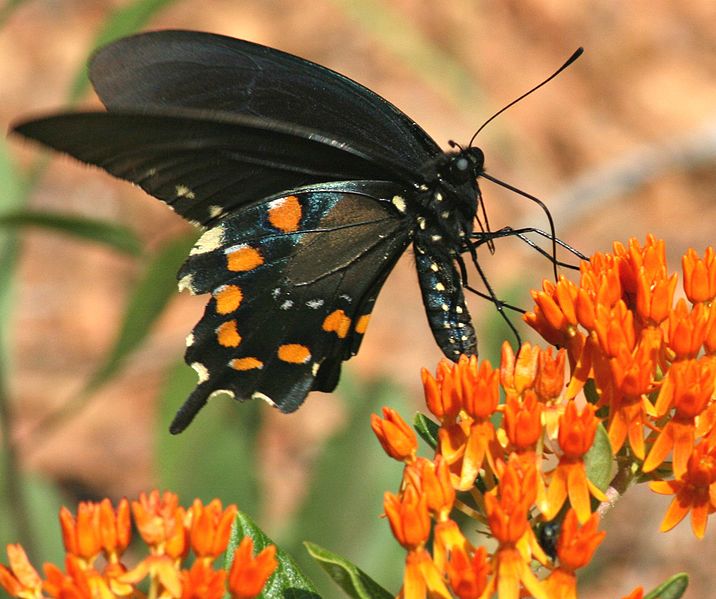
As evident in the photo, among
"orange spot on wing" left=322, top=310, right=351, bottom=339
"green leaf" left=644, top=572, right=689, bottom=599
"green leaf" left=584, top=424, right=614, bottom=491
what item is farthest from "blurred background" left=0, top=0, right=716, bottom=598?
"green leaf" left=644, top=572, right=689, bottom=599

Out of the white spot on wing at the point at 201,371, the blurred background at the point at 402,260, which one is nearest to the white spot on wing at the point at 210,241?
the white spot on wing at the point at 201,371

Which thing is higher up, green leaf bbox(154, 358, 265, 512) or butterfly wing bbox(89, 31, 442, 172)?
butterfly wing bbox(89, 31, 442, 172)

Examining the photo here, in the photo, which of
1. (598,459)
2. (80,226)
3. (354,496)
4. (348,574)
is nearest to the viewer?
(348,574)

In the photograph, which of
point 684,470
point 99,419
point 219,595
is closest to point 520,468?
point 684,470

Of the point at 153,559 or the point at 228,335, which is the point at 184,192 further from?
the point at 153,559

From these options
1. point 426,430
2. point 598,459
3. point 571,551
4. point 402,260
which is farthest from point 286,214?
point 402,260

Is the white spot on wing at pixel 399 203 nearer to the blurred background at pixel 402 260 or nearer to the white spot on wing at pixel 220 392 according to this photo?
the white spot on wing at pixel 220 392

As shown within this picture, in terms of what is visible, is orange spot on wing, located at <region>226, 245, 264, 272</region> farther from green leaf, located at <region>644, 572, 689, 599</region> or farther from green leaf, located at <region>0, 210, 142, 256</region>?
green leaf, located at <region>644, 572, 689, 599</region>
